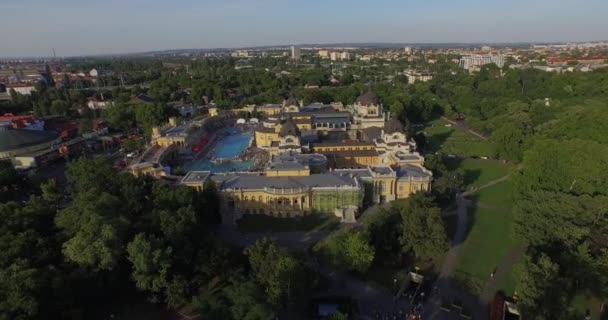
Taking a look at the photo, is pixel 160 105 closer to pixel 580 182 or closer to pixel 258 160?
pixel 258 160

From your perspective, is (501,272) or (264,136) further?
(264,136)

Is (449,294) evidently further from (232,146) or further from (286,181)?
(232,146)

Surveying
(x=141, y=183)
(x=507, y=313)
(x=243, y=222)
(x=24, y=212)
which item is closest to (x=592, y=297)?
(x=507, y=313)

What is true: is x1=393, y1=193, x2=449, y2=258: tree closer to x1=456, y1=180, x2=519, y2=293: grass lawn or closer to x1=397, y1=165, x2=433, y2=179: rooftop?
x1=456, y1=180, x2=519, y2=293: grass lawn

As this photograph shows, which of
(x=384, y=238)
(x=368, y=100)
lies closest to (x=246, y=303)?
(x=384, y=238)

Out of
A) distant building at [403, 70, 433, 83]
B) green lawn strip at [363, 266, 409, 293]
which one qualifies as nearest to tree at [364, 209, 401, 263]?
green lawn strip at [363, 266, 409, 293]

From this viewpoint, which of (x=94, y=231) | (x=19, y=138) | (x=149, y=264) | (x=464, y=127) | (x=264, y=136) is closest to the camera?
(x=149, y=264)

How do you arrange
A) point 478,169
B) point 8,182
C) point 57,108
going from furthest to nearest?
point 57,108 < point 478,169 < point 8,182
